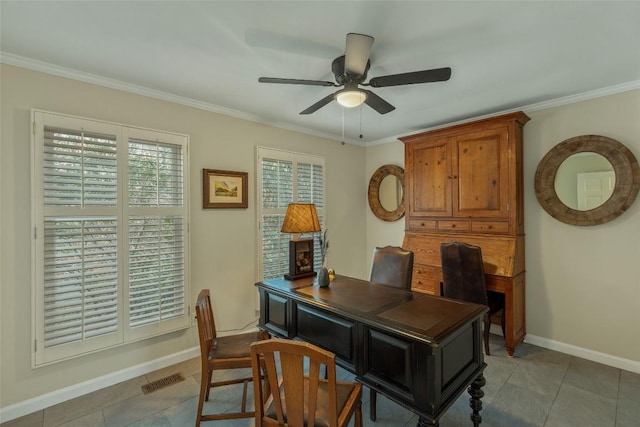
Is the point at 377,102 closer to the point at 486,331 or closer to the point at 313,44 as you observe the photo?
the point at 313,44

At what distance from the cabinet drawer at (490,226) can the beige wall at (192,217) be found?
5.86 feet

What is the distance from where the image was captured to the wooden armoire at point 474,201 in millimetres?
2920

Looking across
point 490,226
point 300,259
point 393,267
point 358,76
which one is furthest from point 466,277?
point 358,76

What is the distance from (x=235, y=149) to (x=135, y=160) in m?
0.99

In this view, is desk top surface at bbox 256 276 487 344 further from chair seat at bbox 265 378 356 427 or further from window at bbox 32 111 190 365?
window at bbox 32 111 190 365

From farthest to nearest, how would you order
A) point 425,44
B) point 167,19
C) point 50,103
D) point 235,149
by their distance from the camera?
point 235,149, point 50,103, point 425,44, point 167,19

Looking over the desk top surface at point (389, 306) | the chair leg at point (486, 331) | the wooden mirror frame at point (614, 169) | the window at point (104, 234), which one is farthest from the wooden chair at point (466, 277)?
the window at point (104, 234)

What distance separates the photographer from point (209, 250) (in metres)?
3.03

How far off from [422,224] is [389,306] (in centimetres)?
207

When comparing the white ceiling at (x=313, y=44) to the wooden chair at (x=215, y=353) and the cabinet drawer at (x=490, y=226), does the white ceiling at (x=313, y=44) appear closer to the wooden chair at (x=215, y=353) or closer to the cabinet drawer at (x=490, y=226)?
the cabinet drawer at (x=490, y=226)

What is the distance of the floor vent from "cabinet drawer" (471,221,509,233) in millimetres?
3266

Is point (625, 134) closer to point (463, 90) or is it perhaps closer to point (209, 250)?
point (463, 90)

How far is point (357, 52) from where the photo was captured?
168cm

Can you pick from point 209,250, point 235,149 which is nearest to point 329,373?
point 209,250
